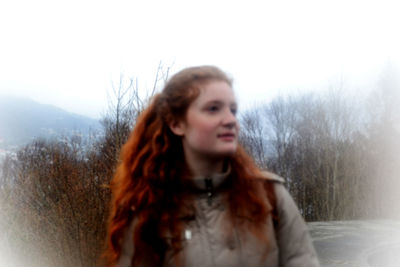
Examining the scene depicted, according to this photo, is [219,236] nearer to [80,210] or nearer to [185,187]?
[185,187]

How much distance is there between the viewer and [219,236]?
134 cm

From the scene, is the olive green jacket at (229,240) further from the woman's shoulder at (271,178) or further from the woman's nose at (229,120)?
the woman's nose at (229,120)

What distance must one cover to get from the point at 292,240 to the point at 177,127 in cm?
55

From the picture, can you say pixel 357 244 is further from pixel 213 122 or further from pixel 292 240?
pixel 213 122

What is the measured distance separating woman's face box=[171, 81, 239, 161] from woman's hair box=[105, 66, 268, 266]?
0.11 feet

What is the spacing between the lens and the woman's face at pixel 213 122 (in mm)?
1368

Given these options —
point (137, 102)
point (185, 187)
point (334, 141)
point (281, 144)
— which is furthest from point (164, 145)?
point (281, 144)

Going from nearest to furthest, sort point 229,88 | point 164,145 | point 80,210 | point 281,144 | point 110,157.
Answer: point 229,88
point 164,145
point 80,210
point 110,157
point 281,144

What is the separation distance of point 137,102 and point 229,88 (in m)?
3.00

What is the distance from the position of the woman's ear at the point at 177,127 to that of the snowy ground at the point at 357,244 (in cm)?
339

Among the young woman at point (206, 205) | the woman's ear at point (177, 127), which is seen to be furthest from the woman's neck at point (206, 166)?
the woman's ear at point (177, 127)

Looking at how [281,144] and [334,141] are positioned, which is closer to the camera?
[334,141]

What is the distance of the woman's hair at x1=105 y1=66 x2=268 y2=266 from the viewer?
1378 millimetres

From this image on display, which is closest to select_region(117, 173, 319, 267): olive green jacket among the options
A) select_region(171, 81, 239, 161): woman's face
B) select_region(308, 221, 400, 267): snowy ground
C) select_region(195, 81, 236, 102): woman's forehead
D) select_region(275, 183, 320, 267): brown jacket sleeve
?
select_region(275, 183, 320, 267): brown jacket sleeve
